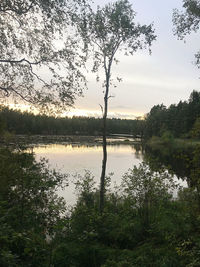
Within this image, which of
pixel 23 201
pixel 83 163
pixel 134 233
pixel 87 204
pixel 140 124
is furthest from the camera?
pixel 140 124

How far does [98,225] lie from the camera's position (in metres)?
9.47

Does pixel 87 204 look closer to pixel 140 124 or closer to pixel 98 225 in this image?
pixel 98 225

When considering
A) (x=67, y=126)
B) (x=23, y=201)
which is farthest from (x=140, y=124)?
(x=23, y=201)

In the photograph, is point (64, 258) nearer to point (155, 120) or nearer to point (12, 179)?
point (12, 179)

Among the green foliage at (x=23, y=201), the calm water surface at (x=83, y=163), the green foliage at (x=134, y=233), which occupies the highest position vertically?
the green foliage at (x=23, y=201)

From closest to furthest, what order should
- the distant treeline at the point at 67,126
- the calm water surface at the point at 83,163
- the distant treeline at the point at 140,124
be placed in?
the calm water surface at the point at 83,163
the distant treeline at the point at 140,124
the distant treeline at the point at 67,126

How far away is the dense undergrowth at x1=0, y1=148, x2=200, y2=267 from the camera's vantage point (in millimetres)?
6180

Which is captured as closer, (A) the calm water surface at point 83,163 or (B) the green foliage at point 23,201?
(B) the green foliage at point 23,201

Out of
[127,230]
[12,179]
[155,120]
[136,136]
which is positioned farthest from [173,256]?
[136,136]

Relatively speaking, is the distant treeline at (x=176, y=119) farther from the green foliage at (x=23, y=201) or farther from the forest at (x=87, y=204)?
the green foliage at (x=23, y=201)

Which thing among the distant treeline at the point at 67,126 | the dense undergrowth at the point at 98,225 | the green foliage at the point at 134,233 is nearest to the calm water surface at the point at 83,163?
the green foliage at the point at 134,233

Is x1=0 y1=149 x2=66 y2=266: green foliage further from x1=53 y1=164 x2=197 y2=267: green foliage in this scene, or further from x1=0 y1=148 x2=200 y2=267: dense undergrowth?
x1=53 y1=164 x2=197 y2=267: green foliage

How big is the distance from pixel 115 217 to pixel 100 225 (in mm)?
989

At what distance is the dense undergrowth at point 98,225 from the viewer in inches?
243
